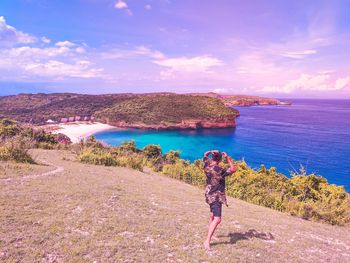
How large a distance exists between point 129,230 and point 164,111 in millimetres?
92440

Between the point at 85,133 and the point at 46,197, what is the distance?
233 ft

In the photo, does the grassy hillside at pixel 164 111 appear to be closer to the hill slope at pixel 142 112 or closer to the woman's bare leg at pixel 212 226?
the hill slope at pixel 142 112

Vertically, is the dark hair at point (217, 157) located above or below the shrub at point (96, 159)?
above

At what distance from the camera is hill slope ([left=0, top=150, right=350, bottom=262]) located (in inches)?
222

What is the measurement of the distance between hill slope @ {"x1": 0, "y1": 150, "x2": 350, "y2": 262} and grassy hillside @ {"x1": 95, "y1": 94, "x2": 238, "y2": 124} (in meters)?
81.9

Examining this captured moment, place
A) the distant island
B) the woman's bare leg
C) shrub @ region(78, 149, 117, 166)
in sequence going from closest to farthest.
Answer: the woman's bare leg → shrub @ region(78, 149, 117, 166) → the distant island

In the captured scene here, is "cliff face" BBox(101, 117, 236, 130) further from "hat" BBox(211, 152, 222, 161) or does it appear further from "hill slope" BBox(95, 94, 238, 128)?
"hat" BBox(211, 152, 222, 161)

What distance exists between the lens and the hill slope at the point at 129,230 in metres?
5.64

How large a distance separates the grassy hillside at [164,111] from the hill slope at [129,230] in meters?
81.9

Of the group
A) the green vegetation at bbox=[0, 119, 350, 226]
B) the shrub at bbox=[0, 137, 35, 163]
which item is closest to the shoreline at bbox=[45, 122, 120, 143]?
the green vegetation at bbox=[0, 119, 350, 226]

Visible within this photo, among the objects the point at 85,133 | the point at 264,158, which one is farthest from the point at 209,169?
the point at 85,133

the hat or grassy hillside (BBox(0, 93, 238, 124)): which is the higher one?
the hat

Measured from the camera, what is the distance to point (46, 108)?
10875cm

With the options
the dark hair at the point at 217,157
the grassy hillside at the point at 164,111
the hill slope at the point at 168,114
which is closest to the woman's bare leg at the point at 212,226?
the dark hair at the point at 217,157
